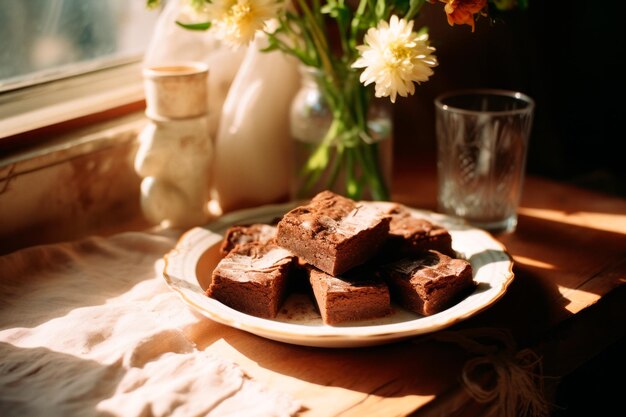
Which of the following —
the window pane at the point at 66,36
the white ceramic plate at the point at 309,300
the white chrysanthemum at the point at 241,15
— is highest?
the white chrysanthemum at the point at 241,15

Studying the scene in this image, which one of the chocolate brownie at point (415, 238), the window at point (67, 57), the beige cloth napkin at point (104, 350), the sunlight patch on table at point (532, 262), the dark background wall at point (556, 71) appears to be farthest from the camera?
the dark background wall at point (556, 71)

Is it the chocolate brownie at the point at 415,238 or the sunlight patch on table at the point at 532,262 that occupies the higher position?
the chocolate brownie at the point at 415,238

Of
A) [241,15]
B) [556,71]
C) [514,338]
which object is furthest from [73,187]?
[556,71]

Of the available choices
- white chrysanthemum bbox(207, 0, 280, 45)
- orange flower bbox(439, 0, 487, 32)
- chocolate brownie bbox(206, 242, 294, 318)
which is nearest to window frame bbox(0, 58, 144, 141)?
white chrysanthemum bbox(207, 0, 280, 45)

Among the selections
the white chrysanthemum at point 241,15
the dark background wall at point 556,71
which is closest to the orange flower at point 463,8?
the white chrysanthemum at point 241,15

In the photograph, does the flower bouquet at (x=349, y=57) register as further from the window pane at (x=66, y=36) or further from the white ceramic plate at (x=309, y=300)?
the window pane at (x=66, y=36)

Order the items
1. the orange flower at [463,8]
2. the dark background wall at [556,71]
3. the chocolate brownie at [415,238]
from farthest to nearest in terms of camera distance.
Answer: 1. the dark background wall at [556,71]
2. the chocolate brownie at [415,238]
3. the orange flower at [463,8]

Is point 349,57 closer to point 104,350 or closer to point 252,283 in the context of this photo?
point 252,283

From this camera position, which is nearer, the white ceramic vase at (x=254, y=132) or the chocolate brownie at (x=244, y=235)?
the chocolate brownie at (x=244, y=235)

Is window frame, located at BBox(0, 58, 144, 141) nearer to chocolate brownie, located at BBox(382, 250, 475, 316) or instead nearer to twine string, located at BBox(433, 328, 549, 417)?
chocolate brownie, located at BBox(382, 250, 475, 316)
